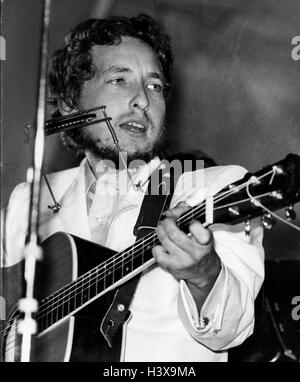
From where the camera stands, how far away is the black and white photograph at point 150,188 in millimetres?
1093

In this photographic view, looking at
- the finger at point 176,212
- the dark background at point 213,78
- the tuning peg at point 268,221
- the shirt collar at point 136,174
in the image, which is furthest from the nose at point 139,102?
the tuning peg at point 268,221

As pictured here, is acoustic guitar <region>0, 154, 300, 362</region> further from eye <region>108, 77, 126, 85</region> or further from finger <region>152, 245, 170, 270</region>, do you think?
eye <region>108, 77, 126, 85</region>

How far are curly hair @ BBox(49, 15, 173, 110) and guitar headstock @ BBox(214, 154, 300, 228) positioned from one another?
2.01ft

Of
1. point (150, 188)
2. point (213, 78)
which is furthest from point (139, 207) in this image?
point (213, 78)

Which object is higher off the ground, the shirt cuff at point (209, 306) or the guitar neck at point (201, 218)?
the guitar neck at point (201, 218)

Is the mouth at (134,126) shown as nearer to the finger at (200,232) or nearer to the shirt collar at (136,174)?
the shirt collar at (136,174)

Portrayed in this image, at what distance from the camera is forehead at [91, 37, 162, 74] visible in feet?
5.12

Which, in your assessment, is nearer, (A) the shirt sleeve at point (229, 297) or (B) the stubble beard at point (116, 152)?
(A) the shirt sleeve at point (229, 297)

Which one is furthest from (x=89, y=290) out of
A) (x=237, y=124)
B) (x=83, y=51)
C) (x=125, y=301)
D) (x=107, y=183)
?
(x=237, y=124)

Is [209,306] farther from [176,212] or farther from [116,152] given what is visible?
[116,152]

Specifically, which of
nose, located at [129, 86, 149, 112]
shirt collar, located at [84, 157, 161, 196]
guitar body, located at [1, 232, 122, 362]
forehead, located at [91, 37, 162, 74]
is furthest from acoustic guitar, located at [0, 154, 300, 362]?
forehead, located at [91, 37, 162, 74]

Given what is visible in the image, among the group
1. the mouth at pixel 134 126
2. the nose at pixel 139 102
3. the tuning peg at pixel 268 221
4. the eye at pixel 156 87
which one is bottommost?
the tuning peg at pixel 268 221

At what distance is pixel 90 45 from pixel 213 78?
0.45m
